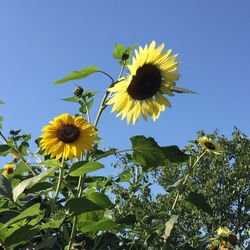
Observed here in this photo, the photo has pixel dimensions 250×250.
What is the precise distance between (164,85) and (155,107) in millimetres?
141

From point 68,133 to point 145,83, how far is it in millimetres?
640

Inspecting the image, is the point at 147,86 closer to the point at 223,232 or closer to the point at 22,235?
the point at 22,235

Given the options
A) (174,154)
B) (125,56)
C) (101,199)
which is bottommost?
(101,199)

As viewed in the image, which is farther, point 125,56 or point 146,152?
point 125,56

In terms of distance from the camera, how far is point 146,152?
2.79m

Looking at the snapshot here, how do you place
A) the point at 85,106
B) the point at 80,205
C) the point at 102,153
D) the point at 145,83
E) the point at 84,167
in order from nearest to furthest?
the point at 80,205, the point at 84,167, the point at 145,83, the point at 102,153, the point at 85,106

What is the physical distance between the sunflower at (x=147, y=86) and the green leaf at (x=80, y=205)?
0.59m

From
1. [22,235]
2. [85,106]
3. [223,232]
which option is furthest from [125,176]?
[223,232]

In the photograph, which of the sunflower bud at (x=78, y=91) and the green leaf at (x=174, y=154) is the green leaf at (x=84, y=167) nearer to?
the green leaf at (x=174, y=154)

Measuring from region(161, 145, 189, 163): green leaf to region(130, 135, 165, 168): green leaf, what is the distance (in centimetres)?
4

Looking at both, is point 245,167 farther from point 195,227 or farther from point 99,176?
point 99,176

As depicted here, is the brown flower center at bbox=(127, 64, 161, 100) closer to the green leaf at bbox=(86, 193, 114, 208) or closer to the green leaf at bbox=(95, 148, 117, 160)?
the green leaf at bbox=(95, 148, 117, 160)

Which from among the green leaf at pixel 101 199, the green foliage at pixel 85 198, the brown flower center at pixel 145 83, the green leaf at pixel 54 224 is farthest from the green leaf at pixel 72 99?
the green leaf at pixel 54 224

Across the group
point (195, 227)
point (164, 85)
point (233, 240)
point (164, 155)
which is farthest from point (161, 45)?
point (195, 227)
